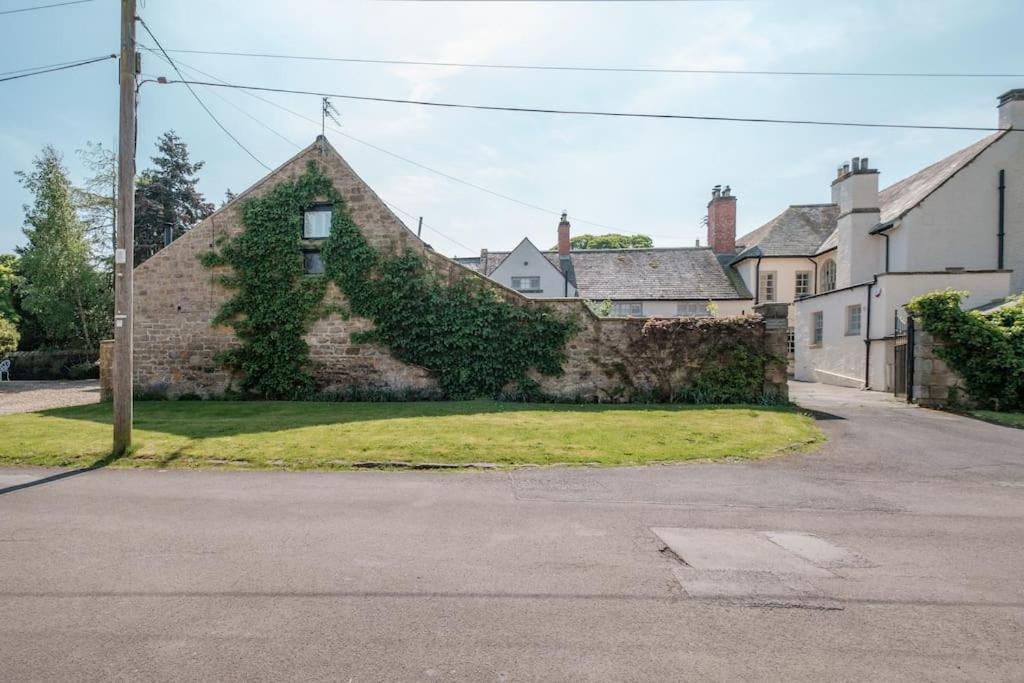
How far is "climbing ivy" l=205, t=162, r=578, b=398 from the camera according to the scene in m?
16.8

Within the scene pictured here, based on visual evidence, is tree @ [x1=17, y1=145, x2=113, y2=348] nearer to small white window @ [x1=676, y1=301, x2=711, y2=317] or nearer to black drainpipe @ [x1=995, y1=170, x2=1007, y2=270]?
small white window @ [x1=676, y1=301, x2=711, y2=317]

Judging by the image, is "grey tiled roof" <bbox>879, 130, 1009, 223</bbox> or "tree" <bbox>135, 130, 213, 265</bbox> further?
"tree" <bbox>135, 130, 213, 265</bbox>

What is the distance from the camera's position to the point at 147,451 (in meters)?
9.52

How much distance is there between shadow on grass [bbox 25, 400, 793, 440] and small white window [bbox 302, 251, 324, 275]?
4438 mm

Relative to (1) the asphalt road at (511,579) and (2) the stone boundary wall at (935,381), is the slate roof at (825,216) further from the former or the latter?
(1) the asphalt road at (511,579)

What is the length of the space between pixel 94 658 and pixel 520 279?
113 ft

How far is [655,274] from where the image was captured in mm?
35625

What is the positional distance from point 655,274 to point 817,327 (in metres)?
11.4

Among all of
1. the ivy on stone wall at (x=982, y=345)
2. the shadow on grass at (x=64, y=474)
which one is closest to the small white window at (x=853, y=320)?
the ivy on stone wall at (x=982, y=345)

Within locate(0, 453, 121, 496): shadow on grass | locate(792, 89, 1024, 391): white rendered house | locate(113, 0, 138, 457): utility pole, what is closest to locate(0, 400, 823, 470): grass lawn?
locate(0, 453, 121, 496): shadow on grass

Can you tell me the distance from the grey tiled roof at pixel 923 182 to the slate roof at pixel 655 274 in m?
8.78

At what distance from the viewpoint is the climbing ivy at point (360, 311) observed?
16.8m

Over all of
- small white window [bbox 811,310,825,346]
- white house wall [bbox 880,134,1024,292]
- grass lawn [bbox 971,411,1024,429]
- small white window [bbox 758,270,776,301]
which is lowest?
grass lawn [bbox 971,411,1024,429]

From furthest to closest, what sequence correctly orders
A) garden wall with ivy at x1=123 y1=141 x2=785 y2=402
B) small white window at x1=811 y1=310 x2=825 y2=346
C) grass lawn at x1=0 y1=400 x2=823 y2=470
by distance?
small white window at x1=811 y1=310 x2=825 y2=346, garden wall with ivy at x1=123 y1=141 x2=785 y2=402, grass lawn at x1=0 y1=400 x2=823 y2=470
